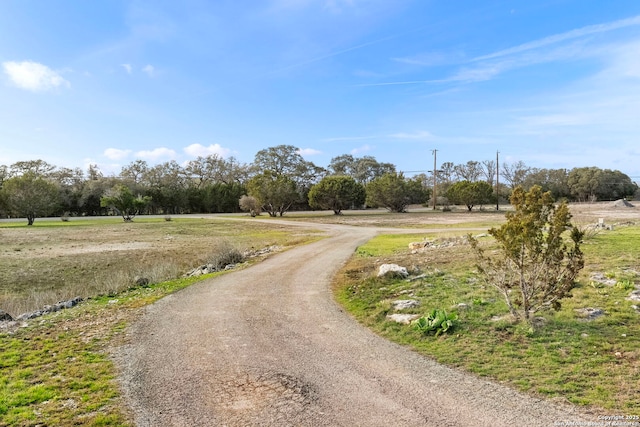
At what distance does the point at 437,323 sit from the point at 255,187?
4833 cm

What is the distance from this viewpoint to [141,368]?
5.90 meters

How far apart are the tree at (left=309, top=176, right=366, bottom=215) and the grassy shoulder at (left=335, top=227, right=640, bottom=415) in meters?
49.0

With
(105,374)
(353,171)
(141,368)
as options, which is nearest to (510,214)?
(141,368)

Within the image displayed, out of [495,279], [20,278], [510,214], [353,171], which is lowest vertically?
[20,278]

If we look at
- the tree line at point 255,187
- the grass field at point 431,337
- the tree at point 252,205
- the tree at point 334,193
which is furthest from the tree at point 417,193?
the grass field at point 431,337

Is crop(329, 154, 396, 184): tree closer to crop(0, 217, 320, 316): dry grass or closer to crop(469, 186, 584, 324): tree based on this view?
crop(0, 217, 320, 316): dry grass

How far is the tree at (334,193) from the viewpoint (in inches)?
2392

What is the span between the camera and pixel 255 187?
177 feet

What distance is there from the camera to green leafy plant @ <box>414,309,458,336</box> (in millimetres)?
6980

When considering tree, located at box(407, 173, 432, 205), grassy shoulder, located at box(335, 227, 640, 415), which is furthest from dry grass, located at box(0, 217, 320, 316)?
tree, located at box(407, 173, 432, 205)

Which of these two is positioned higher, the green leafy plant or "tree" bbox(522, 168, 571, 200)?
"tree" bbox(522, 168, 571, 200)

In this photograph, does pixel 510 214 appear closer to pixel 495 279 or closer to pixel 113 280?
pixel 495 279

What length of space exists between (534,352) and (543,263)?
1.61 meters

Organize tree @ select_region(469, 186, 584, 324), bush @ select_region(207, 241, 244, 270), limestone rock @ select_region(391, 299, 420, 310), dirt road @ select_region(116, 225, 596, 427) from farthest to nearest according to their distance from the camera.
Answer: bush @ select_region(207, 241, 244, 270)
limestone rock @ select_region(391, 299, 420, 310)
tree @ select_region(469, 186, 584, 324)
dirt road @ select_region(116, 225, 596, 427)
